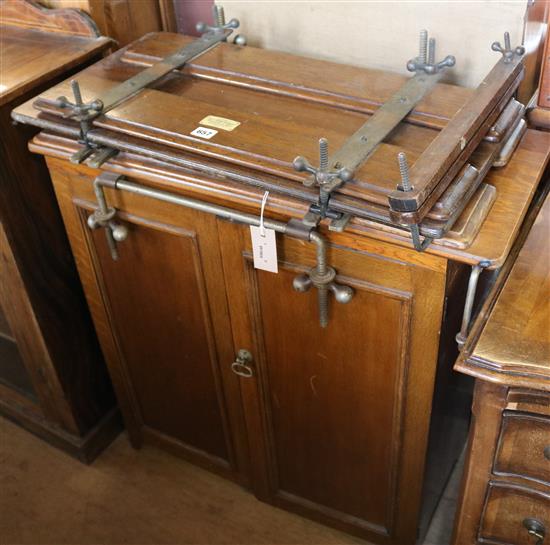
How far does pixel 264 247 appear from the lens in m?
1.28

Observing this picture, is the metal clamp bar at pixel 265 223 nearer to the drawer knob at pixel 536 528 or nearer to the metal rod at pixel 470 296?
the metal rod at pixel 470 296

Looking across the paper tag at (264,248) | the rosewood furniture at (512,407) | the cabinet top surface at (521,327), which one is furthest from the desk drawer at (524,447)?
the paper tag at (264,248)

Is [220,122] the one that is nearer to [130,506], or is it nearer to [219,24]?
[219,24]

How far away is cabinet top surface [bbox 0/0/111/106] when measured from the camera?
150cm

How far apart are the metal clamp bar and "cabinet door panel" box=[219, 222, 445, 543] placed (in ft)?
0.11

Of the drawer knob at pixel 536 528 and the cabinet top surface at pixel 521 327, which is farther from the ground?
the cabinet top surface at pixel 521 327

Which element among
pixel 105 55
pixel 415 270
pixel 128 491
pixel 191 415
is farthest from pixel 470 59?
pixel 128 491

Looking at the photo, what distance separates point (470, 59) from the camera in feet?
4.75

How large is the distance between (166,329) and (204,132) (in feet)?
1.72

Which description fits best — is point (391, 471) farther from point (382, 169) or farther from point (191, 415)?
point (382, 169)

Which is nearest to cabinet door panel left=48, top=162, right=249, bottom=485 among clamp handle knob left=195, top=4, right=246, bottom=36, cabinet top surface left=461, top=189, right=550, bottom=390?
clamp handle knob left=195, top=4, right=246, bottom=36

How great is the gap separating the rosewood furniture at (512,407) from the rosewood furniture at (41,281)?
38.6 inches

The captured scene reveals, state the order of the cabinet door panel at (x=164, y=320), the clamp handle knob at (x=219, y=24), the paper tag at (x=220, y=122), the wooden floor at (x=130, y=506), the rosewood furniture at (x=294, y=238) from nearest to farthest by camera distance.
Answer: the rosewood furniture at (x=294, y=238), the paper tag at (x=220, y=122), the cabinet door panel at (x=164, y=320), the clamp handle knob at (x=219, y=24), the wooden floor at (x=130, y=506)

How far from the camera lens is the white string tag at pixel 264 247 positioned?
4.09 ft
